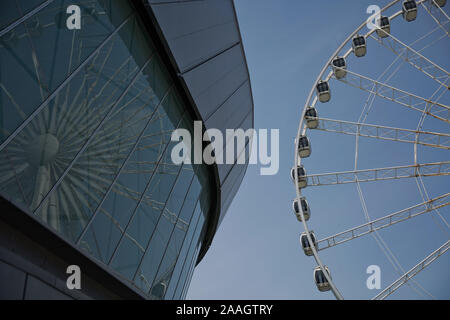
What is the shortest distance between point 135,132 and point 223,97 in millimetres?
4672

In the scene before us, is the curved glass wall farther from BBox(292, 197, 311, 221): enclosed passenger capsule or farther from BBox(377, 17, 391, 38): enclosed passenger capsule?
BBox(377, 17, 391, 38): enclosed passenger capsule

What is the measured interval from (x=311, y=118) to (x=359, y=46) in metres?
5.02

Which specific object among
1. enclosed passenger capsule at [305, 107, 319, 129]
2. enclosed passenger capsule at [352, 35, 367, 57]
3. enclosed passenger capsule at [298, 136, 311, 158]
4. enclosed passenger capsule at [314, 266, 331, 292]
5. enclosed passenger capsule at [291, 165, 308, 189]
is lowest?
enclosed passenger capsule at [314, 266, 331, 292]

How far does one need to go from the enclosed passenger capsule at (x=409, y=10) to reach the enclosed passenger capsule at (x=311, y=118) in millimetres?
7245

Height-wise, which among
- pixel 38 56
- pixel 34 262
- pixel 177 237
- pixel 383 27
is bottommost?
pixel 34 262

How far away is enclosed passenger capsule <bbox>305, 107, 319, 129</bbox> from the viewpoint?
19.8m

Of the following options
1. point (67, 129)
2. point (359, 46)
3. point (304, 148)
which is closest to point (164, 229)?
point (67, 129)

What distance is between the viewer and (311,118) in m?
19.8

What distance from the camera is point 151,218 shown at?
32.6ft

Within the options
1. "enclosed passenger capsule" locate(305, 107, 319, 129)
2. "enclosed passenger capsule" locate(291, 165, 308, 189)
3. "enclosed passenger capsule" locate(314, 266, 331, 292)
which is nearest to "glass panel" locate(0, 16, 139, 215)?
"enclosed passenger capsule" locate(314, 266, 331, 292)

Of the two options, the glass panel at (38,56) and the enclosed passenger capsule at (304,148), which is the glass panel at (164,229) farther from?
the enclosed passenger capsule at (304,148)

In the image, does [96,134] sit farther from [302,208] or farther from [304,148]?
[304,148]

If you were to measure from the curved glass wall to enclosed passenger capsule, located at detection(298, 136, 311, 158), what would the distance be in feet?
28.5
